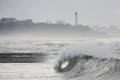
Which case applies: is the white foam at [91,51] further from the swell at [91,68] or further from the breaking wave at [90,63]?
the swell at [91,68]

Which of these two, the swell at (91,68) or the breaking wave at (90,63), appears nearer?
the swell at (91,68)

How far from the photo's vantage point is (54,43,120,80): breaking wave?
31.0 feet

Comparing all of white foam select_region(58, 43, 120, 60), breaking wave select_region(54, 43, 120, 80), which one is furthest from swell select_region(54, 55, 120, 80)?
white foam select_region(58, 43, 120, 60)

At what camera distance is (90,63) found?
11328 mm

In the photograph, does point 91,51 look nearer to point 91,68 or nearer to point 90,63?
point 90,63

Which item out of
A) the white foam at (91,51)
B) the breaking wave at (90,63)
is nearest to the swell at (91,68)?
the breaking wave at (90,63)

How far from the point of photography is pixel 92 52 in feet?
42.0

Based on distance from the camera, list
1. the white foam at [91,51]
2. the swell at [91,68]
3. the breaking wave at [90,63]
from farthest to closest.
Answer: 1. the white foam at [91,51]
2. the breaking wave at [90,63]
3. the swell at [91,68]

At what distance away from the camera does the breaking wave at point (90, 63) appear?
945cm

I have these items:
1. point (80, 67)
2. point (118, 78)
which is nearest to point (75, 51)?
point (80, 67)

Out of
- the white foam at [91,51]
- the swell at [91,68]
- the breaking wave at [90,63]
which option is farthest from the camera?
the white foam at [91,51]

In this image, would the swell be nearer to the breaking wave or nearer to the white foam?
the breaking wave

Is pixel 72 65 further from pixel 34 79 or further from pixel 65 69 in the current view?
pixel 34 79

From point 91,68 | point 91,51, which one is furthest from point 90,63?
point 91,51
